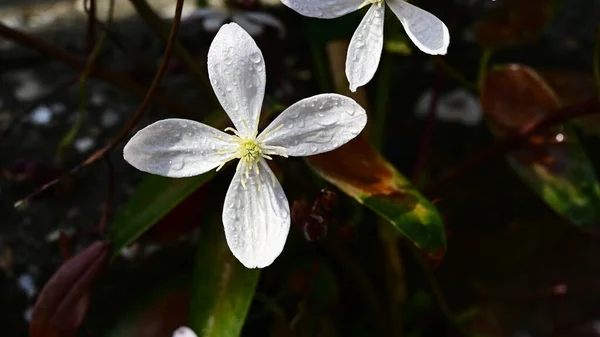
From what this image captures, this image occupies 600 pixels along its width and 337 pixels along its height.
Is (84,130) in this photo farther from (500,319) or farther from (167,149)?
(500,319)

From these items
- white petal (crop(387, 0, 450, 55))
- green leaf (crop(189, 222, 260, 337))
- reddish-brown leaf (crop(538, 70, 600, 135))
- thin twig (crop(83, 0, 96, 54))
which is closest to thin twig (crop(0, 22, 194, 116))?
thin twig (crop(83, 0, 96, 54))

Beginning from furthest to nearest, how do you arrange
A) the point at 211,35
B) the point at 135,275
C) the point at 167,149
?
the point at 211,35
the point at 135,275
the point at 167,149

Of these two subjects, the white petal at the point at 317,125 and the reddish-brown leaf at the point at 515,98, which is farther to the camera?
the reddish-brown leaf at the point at 515,98

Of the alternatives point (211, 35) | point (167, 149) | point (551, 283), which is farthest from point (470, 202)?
point (167, 149)

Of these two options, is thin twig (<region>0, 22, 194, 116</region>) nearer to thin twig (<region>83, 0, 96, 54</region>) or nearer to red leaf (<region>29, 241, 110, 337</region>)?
thin twig (<region>83, 0, 96, 54</region>)

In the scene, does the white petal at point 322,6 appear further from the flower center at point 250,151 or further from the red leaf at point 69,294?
the red leaf at point 69,294

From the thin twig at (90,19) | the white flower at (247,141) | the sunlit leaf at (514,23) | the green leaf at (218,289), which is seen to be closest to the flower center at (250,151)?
the white flower at (247,141)

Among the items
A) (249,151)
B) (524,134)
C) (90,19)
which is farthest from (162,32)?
(524,134)
